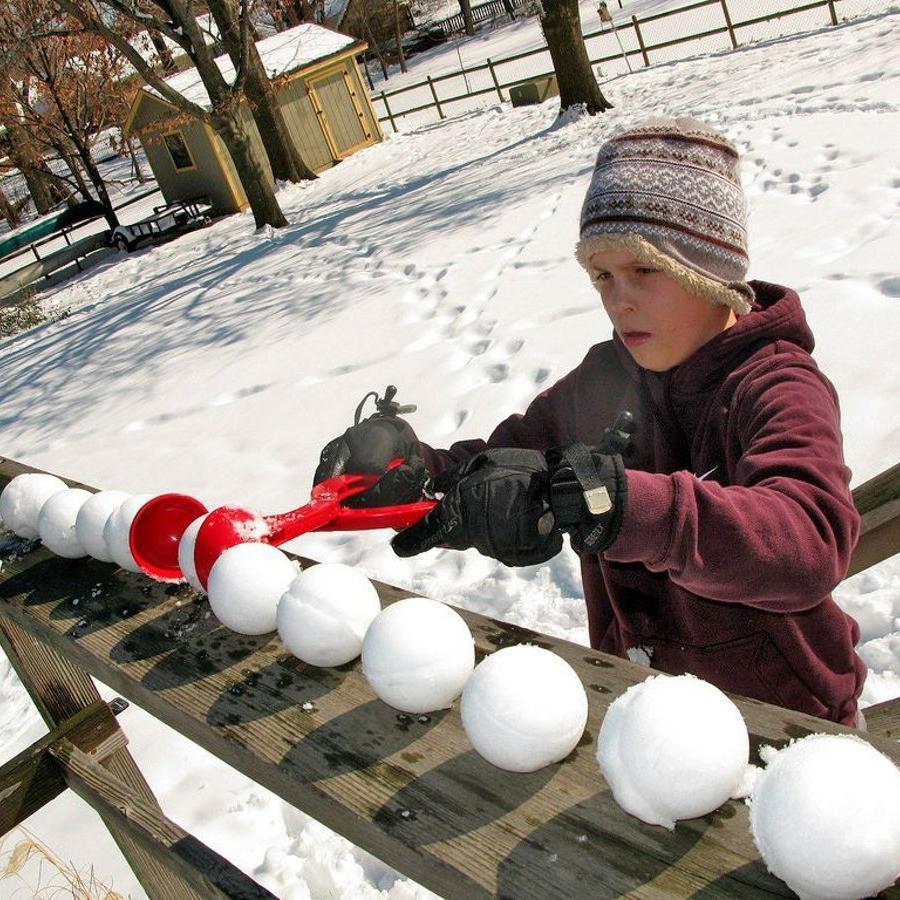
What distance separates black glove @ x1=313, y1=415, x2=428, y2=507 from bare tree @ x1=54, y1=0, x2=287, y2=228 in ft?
35.5

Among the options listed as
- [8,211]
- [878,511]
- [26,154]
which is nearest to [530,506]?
[878,511]

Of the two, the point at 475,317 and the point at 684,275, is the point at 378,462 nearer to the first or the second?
the point at 684,275

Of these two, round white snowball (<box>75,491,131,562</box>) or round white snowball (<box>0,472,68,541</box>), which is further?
round white snowball (<box>0,472,68,541</box>)

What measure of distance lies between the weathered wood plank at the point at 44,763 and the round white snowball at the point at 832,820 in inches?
69.0

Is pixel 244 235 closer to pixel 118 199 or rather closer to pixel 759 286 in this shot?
pixel 759 286

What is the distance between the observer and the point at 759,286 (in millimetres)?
1827

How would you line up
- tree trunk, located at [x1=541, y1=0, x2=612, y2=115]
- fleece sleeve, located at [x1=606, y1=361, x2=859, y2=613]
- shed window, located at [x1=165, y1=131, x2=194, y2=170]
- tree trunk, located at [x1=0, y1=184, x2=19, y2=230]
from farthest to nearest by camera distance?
tree trunk, located at [x1=0, y1=184, x2=19, y2=230] < shed window, located at [x1=165, y1=131, x2=194, y2=170] < tree trunk, located at [x1=541, y1=0, x2=612, y2=115] < fleece sleeve, located at [x1=606, y1=361, x2=859, y2=613]

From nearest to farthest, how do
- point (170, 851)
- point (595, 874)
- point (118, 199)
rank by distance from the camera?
point (595, 874) < point (170, 851) < point (118, 199)

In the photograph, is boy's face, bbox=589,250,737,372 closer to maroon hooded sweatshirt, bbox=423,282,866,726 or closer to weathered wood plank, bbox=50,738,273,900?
maroon hooded sweatshirt, bbox=423,282,866,726

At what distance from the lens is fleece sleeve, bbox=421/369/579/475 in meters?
2.12

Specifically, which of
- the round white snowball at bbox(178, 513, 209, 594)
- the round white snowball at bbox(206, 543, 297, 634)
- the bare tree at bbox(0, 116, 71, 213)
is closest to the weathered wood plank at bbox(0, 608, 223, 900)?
the round white snowball at bbox(178, 513, 209, 594)

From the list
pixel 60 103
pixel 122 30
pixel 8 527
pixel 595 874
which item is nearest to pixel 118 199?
pixel 60 103

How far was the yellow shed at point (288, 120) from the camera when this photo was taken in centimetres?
1758

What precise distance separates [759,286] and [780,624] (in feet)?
2.31
